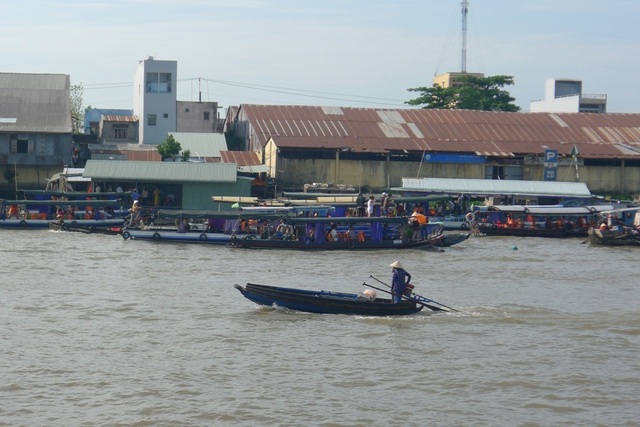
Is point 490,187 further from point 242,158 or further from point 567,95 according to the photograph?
point 567,95

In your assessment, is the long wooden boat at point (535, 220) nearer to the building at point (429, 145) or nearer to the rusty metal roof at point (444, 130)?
the building at point (429, 145)

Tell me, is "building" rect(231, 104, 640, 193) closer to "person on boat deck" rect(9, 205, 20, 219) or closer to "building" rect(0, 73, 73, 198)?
"building" rect(0, 73, 73, 198)

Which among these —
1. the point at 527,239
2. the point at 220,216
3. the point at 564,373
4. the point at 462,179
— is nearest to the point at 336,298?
the point at 564,373

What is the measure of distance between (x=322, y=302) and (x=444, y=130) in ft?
88.4

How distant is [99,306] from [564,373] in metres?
8.74

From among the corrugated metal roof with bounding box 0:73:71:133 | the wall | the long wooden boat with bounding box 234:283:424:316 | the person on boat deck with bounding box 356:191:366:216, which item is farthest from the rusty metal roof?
the long wooden boat with bounding box 234:283:424:316

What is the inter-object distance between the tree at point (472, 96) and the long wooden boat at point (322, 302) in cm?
3668

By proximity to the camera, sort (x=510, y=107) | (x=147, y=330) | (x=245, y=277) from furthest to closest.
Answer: (x=510, y=107), (x=245, y=277), (x=147, y=330)

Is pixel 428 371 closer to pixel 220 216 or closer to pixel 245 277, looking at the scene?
pixel 245 277

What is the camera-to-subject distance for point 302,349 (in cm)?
1571

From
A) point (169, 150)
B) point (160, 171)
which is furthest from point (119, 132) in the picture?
point (160, 171)

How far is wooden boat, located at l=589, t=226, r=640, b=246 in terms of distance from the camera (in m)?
30.7

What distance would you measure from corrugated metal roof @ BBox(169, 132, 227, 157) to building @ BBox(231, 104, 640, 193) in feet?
4.19

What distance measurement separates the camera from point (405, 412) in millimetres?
12828
